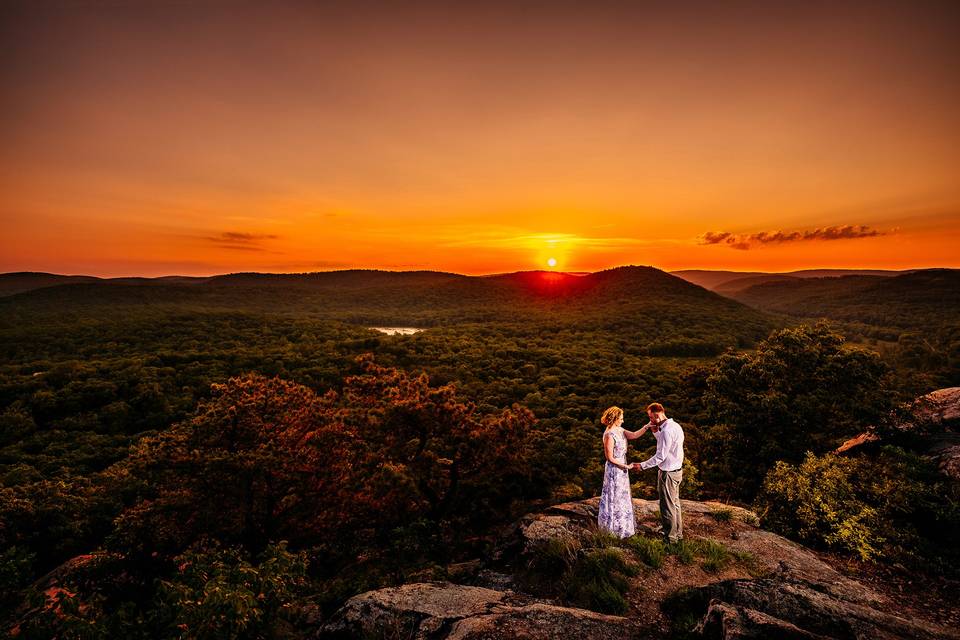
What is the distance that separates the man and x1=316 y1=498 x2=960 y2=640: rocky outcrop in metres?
0.99

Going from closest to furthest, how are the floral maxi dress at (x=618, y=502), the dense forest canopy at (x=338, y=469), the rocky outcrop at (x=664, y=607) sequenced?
the rocky outcrop at (x=664, y=607) < the floral maxi dress at (x=618, y=502) < the dense forest canopy at (x=338, y=469)

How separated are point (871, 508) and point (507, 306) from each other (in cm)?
15968

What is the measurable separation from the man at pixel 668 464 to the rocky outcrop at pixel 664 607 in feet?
3.24

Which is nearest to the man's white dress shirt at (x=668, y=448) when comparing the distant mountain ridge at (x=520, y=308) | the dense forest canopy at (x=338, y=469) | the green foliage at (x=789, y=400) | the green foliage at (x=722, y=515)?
the green foliage at (x=722, y=515)

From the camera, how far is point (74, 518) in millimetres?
17906

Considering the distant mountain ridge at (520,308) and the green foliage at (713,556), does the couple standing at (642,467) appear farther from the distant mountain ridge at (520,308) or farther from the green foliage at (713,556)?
the distant mountain ridge at (520,308)

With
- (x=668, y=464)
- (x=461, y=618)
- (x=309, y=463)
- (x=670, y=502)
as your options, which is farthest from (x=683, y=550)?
(x=309, y=463)

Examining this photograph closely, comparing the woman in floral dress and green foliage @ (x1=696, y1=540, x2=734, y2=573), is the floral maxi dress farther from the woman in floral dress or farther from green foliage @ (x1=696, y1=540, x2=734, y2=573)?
green foliage @ (x1=696, y1=540, x2=734, y2=573)

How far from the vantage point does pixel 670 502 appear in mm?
9648

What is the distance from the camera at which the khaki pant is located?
9445 mm

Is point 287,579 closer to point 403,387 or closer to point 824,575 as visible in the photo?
point 403,387

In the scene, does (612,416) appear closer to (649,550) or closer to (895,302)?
(649,550)

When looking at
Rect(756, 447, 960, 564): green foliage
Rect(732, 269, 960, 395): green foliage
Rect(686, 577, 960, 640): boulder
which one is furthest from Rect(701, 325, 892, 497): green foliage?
Rect(732, 269, 960, 395): green foliage

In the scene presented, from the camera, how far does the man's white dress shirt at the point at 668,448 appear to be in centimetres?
913
